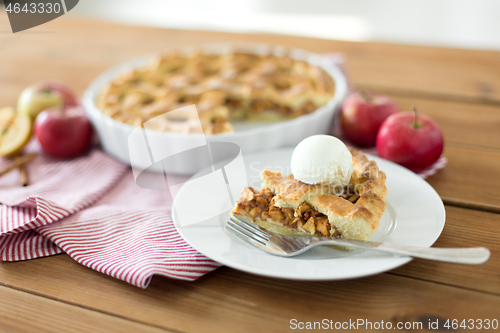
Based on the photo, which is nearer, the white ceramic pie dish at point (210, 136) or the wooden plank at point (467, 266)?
the wooden plank at point (467, 266)

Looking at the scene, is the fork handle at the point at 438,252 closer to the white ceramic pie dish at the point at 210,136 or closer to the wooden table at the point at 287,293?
the wooden table at the point at 287,293

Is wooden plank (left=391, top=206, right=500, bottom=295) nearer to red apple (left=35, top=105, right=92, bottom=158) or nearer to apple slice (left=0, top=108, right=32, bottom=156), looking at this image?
red apple (left=35, top=105, right=92, bottom=158)

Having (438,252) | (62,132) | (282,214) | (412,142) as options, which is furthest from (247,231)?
(62,132)

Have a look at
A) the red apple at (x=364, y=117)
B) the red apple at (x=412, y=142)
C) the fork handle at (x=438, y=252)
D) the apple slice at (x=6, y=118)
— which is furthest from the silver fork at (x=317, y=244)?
the apple slice at (x=6, y=118)

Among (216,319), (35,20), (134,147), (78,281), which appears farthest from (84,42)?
(216,319)

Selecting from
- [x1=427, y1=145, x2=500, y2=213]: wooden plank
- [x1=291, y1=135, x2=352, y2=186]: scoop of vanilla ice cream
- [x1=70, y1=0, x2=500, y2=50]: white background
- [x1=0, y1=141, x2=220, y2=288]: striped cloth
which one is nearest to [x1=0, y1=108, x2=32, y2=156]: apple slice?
[x1=0, y1=141, x2=220, y2=288]: striped cloth

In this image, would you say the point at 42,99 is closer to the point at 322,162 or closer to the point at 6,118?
the point at 6,118
